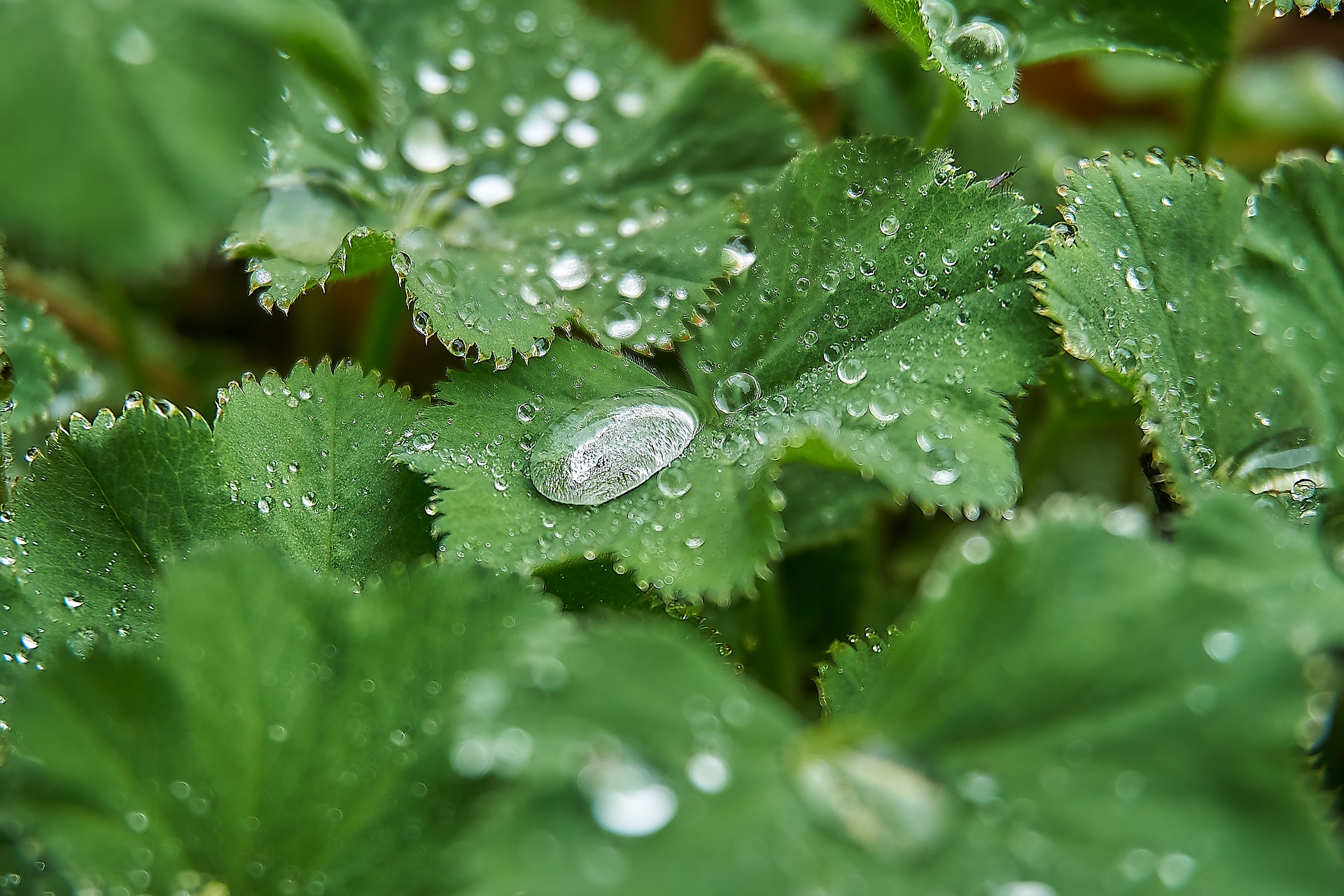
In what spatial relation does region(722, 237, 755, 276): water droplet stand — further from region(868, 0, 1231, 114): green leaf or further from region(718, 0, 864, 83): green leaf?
region(718, 0, 864, 83): green leaf

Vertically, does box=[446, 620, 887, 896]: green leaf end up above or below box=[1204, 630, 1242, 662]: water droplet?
below

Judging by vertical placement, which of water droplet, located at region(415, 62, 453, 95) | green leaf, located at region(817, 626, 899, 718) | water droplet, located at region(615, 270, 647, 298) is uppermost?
water droplet, located at region(415, 62, 453, 95)

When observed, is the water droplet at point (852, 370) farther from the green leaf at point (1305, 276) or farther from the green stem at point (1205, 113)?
the green stem at point (1205, 113)

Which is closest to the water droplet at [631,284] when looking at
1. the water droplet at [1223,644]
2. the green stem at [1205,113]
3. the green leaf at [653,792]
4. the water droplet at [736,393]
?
the water droplet at [736,393]

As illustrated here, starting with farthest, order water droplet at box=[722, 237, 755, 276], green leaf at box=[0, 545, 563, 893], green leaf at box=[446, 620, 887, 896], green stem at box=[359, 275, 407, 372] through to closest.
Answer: green stem at box=[359, 275, 407, 372] < water droplet at box=[722, 237, 755, 276] < green leaf at box=[0, 545, 563, 893] < green leaf at box=[446, 620, 887, 896]

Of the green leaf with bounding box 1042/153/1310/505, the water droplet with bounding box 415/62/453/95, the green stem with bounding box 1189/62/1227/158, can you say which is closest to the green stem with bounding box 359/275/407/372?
the water droplet with bounding box 415/62/453/95

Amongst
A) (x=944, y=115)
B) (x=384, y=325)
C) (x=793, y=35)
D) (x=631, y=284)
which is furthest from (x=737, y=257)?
(x=793, y=35)

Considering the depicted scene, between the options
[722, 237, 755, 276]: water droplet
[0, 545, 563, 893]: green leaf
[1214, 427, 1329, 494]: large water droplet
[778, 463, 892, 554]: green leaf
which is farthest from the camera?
[778, 463, 892, 554]: green leaf
